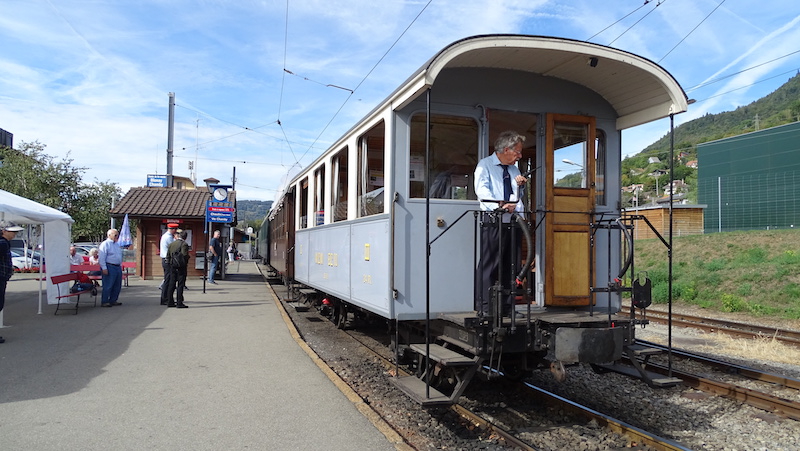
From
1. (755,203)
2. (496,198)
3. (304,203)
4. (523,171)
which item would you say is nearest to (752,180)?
(755,203)

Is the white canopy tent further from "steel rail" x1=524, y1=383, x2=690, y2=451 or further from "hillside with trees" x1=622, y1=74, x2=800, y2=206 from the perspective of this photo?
"hillside with trees" x1=622, y1=74, x2=800, y2=206

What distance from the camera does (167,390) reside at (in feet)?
19.0

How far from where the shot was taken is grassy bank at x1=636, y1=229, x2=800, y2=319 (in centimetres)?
1360

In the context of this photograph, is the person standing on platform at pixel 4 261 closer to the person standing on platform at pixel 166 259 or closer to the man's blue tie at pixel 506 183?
the person standing on platform at pixel 166 259

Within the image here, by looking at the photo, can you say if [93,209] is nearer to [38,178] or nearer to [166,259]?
[38,178]

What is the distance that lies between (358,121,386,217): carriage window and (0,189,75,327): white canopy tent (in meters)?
6.64

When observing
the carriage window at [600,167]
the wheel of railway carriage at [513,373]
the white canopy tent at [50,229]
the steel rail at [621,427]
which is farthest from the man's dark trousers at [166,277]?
the carriage window at [600,167]

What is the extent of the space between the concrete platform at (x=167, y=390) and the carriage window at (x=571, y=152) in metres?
3.10

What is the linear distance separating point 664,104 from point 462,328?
9.93 feet

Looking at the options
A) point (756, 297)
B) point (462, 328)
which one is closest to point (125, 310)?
point (462, 328)

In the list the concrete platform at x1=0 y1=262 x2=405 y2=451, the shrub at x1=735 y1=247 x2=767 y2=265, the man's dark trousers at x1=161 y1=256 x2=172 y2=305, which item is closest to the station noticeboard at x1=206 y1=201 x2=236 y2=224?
the man's dark trousers at x1=161 y1=256 x2=172 y2=305

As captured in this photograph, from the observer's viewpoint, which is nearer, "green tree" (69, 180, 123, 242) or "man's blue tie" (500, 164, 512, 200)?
"man's blue tie" (500, 164, 512, 200)

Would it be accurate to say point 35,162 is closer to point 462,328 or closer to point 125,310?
point 125,310

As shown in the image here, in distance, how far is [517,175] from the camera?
5293 mm
